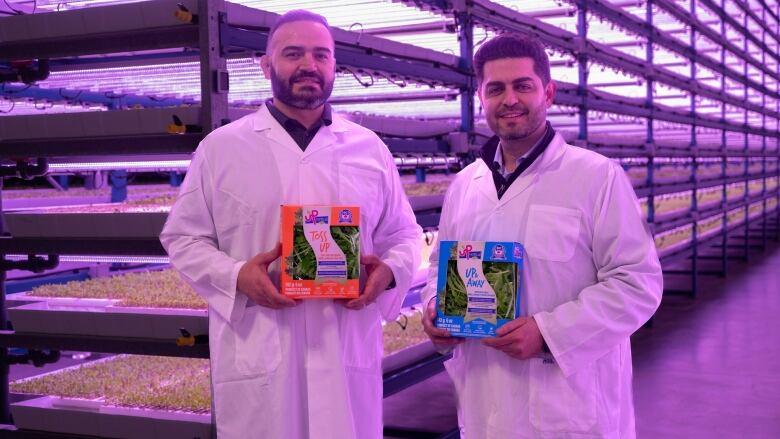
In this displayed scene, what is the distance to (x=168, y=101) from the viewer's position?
5.21m

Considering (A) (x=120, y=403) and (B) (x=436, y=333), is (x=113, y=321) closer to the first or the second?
(A) (x=120, y=403)

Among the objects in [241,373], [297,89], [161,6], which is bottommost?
[241,373]

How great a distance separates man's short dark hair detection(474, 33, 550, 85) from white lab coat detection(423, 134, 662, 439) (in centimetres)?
20

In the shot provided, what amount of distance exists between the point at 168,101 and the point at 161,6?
2.38 meters

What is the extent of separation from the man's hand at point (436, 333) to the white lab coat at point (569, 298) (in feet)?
0.29

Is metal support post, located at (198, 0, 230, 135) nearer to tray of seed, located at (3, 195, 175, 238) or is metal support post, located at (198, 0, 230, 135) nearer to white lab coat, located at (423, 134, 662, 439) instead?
tray of seed, located at (3, 195, 175, 238)

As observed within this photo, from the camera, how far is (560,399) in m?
2.21

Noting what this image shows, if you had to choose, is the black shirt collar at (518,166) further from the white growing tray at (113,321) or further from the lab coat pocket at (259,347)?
the white growing tray at (113,321)

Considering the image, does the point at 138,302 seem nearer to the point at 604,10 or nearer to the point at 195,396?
the point at 195,396

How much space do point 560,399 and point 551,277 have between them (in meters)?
0.31

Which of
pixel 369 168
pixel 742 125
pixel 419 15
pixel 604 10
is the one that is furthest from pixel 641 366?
pixel 742 125

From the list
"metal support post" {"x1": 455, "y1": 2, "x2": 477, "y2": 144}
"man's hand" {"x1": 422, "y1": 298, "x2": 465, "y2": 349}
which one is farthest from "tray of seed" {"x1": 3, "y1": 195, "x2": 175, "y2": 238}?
"metal support post" {"x1": 455, "y1": 2, "x2": 477, "y2": 144}

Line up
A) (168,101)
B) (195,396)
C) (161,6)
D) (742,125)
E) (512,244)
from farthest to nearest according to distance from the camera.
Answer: (742,125) < (168,101) < (195,396) < (161,6) < (512,244)

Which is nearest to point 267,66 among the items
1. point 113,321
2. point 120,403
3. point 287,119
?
point 287,119
